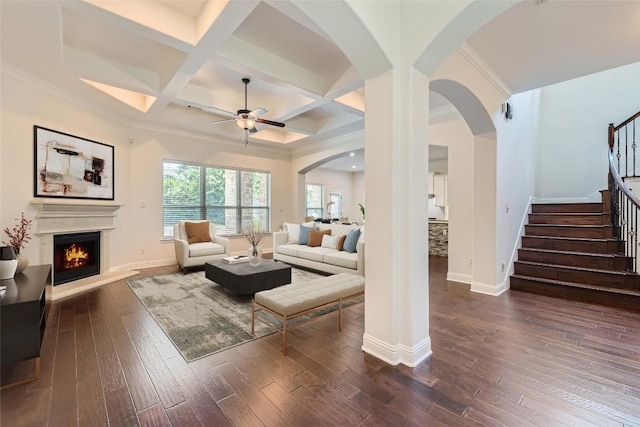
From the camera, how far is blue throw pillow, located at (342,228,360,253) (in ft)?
16.4

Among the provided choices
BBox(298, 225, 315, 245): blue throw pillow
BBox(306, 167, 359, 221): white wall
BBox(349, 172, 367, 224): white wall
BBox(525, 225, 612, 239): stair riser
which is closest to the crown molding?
BBox(525, 225, 612, 239): stair riser

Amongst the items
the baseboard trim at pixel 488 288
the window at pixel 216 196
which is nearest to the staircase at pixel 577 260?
the baseboard trim at pixel 488 288

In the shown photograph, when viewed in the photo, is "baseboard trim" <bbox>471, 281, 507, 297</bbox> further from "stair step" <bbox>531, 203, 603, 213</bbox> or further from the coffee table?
the coffee table

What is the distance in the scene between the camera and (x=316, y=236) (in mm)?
5742

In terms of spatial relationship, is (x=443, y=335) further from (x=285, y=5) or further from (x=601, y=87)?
(x=601, y=87)

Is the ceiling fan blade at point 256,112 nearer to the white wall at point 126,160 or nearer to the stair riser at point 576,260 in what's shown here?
the white wall at point 126,160

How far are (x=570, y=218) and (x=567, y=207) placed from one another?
44 centimetres

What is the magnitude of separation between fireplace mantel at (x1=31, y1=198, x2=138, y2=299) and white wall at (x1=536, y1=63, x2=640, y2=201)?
27.8 feet

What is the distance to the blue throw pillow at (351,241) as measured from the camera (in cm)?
500

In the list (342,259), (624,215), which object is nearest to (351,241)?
(342,259)

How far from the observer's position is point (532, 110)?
5539 millimetres

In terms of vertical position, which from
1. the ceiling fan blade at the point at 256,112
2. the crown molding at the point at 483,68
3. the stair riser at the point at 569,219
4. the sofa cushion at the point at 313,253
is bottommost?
the sofa cushion at the point at 313,253

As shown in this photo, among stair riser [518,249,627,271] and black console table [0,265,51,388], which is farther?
stair riser [518,249,627,271]

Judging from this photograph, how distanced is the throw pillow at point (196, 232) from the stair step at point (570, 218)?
245 inches
